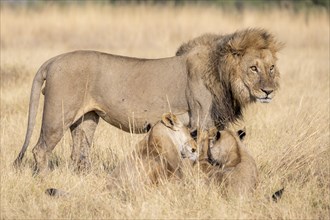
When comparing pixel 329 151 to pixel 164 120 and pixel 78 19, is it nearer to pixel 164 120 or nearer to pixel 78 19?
pixel 164 120

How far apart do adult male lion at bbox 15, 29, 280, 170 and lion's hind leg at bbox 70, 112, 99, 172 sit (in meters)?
0.12

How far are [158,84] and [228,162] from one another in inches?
43.3

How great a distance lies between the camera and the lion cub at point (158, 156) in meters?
5.26

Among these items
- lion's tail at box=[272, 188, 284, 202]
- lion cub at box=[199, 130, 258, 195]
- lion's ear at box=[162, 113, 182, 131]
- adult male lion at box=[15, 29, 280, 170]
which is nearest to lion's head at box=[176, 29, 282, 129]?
adult male lion at box=[15, 29, 280, 170]

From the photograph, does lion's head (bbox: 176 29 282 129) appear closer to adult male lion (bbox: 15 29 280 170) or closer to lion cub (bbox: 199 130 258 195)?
adult male lion (bbox: 15 29 280 170)

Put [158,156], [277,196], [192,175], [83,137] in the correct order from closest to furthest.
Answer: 1. [277,196]
2. [192,175]
3. [158,156]
4. [83,137]

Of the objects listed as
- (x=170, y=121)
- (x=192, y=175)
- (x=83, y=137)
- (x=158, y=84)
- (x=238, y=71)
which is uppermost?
(x=238, y=71)

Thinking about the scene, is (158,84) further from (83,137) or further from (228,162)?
(228,162)

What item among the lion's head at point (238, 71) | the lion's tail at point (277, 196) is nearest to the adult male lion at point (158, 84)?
the lion's head at point (238, 71)

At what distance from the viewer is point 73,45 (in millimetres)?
15570

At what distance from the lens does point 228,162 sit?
17.9 feet

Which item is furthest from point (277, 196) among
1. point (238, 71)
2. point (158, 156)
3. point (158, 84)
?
point (158, 84)

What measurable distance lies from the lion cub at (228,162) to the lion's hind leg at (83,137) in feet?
4.03

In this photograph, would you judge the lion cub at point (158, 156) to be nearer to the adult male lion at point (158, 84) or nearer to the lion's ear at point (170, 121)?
the lion's ear at point (170, 121)
